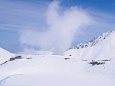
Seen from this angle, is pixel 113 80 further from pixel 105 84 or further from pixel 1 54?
pixel 1 54

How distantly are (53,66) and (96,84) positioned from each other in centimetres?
1578

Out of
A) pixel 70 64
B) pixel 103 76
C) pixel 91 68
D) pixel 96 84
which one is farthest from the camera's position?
pixel 70 64

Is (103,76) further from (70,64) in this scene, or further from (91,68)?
(70,64)

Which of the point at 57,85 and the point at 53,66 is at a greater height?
the point at 53,66

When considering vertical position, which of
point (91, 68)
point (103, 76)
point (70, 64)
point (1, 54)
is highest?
point (1, 54)

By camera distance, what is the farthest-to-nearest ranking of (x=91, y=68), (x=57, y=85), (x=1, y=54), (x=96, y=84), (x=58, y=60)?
(x=1, y=54) < (x=58, y=60) < (x=91, y=68) < (x=96, y=84) < (x=57, y=85)

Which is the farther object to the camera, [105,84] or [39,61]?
[39,61]

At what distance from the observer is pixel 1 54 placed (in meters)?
70.4

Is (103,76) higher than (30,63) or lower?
lower

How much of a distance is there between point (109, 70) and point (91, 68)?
167 inches

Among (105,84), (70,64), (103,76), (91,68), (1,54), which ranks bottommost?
(105,84)

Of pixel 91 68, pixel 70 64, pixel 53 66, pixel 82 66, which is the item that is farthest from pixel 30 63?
pixel 91 68

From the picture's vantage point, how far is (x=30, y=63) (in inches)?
1443

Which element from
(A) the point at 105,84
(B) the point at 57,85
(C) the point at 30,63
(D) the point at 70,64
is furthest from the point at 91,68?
(C) the point at 30,63
